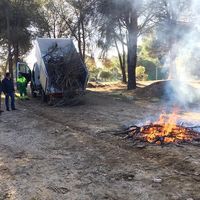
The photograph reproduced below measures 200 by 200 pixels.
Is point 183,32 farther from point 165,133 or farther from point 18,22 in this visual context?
point 18,22

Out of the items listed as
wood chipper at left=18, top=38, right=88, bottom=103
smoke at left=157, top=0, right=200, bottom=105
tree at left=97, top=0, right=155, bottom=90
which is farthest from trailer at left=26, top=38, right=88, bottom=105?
smoke at left=157, top=0, right=200, bottom=105

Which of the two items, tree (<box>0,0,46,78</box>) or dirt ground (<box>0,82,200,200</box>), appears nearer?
dirt ground (<box>0,82,200,200</box>)

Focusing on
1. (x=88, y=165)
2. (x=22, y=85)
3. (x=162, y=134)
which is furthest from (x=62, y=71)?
(x=88, y=165)

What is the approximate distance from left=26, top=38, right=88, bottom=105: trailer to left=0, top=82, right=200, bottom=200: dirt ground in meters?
4.78

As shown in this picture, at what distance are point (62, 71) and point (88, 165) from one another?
10037mm

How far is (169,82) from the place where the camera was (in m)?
20.6

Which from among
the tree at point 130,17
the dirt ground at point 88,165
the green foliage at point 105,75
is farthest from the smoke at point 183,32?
the green foliage at point 105,75

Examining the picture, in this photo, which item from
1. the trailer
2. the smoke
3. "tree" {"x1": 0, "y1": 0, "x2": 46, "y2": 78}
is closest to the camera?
the trailer

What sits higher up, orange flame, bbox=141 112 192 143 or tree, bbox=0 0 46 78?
tree, bbox=0 0 46 78

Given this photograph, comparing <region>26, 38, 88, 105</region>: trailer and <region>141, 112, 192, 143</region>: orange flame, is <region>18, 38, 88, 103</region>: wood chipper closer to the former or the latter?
<region>26, 38, 88, 105</region>: trailer

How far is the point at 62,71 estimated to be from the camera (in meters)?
17.0

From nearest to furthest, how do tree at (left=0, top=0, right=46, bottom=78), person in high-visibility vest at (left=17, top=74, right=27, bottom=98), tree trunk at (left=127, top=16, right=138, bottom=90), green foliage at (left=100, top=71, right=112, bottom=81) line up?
person in high-visibility vest at (left=17, top=74, right=27, bottom=98), tree trunk at (left=127, top=16, right=138, bottom=90), tree at (left=0, top=0, right=46, bottom=78), green foliage at (left=100, top=71, right=112, bottom=81)

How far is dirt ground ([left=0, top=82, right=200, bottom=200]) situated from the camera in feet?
19.7

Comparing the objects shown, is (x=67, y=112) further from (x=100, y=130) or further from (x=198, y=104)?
(x=198, y=104)
